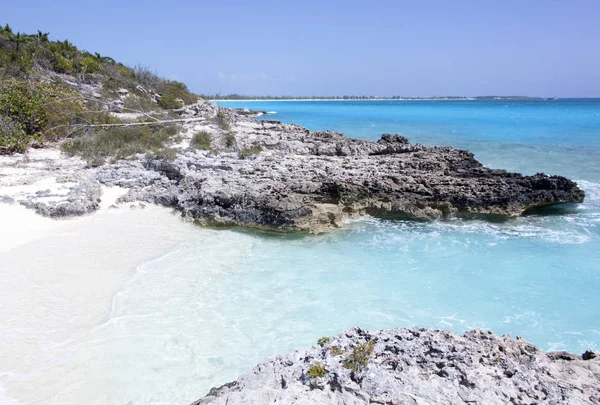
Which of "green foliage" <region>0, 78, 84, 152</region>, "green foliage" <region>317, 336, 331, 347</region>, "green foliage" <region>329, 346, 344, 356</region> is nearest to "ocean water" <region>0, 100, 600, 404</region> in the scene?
"green foliage" <region>317, 336, 331, 347</region>

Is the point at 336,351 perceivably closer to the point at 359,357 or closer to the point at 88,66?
the point at 359,357

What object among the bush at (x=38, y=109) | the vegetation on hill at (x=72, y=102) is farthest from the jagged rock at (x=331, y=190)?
the bush at (x=38, y=109)

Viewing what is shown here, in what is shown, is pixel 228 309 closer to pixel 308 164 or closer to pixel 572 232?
pixel 308 164

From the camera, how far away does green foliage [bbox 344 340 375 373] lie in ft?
11.1

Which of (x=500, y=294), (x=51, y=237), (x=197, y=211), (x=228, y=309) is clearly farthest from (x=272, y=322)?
(x=51, y=237)

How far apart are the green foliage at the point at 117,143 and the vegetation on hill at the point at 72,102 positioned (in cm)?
3

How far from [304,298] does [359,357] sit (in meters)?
3.52

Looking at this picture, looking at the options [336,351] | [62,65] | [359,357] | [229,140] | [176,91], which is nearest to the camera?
[359,357]

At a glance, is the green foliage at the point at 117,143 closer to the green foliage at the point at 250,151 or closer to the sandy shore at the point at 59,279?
the green foliage at the point at 250,151

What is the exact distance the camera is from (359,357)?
3.44 metres

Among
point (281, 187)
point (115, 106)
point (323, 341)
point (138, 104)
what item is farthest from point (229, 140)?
point (323, 341)

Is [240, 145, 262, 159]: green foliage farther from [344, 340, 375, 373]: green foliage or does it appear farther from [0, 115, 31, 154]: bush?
[344, 340, 375, 373]: green foliage

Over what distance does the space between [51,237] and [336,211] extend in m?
7.03

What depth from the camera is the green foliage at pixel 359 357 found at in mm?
3371
